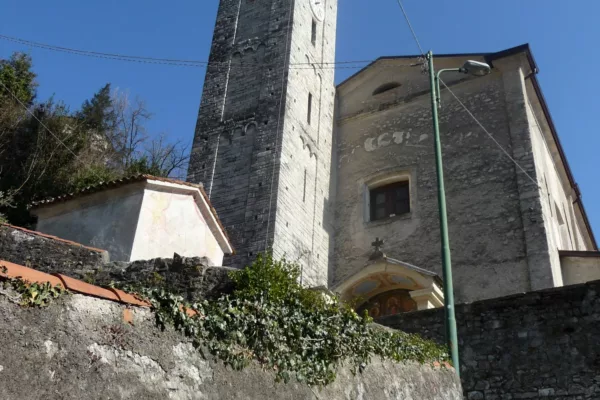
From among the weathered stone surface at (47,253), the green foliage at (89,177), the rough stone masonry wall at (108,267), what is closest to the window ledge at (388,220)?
the green foliage at (89,177)

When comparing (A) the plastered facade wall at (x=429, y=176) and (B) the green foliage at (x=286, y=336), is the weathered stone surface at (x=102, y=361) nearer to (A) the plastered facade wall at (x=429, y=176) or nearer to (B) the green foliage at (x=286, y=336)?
(B) the green foliage at (x=286, y=336)

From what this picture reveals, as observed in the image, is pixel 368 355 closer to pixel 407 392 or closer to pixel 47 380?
pixel 407 392

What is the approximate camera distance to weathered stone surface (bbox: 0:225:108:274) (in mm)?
8766

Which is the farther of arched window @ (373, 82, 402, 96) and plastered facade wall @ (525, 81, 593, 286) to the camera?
arched window @ (373, 82, 402, 96)

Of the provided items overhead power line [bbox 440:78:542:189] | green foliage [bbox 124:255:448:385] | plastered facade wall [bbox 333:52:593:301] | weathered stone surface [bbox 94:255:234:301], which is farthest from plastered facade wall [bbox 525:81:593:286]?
green foliage [bbox 124:255:448:385]

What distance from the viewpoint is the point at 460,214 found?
14.6m

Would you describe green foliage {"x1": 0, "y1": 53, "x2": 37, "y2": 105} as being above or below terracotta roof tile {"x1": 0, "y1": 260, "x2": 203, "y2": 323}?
above

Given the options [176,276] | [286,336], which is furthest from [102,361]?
[176,276]

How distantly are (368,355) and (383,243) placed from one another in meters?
9.34

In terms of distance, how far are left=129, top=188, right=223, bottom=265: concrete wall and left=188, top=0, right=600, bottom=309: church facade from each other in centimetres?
258

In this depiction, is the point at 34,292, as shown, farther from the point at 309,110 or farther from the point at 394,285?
the point at 309,110

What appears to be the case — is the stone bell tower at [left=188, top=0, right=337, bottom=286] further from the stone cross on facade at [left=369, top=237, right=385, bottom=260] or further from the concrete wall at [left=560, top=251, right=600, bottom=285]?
the concrete wall at [left=560, top=251, right=600, bottom=285]

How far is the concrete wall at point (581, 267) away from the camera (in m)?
13.5

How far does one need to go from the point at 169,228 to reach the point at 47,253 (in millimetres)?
2281
